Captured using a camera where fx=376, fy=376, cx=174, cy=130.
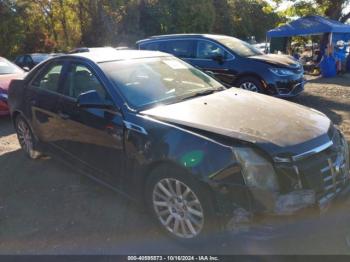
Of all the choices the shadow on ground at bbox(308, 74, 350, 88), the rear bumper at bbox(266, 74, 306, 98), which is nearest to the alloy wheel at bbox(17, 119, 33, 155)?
the rear bumper at bbox(266, 74, 306, 98)

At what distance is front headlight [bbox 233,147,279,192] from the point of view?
2.75 meters

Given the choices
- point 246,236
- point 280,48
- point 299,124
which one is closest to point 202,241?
point 246,236

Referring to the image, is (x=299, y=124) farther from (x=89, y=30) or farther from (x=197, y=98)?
(x=89, y=30)

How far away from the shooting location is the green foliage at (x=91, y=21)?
26.2m

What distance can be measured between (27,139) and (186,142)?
3.30 metres

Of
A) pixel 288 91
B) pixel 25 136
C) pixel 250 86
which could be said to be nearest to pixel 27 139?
pixel 25 136

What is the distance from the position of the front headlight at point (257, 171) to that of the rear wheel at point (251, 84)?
19.1ft

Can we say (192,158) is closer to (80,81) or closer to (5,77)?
(80,81)

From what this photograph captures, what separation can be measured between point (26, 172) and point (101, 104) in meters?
2.09

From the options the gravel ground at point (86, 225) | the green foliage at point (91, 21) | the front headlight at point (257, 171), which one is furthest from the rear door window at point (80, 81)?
the green foliage at point (91, 21)

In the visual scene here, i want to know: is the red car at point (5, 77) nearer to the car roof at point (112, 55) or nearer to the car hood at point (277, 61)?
the car roof at point (112, 55)

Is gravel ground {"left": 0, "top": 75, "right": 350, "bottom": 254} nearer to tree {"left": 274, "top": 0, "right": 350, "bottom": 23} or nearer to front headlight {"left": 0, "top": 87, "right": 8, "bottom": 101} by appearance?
front headlight {"left": 0, "top": 87, "right": 8, "bottom": 101}

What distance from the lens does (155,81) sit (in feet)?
13.1

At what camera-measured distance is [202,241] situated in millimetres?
3066
